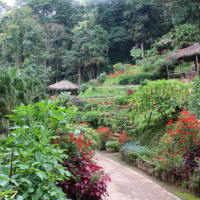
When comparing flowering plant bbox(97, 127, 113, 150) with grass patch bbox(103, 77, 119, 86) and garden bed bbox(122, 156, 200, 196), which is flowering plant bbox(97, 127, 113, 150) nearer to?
garden bed bbox(122, 156, 200, 196)

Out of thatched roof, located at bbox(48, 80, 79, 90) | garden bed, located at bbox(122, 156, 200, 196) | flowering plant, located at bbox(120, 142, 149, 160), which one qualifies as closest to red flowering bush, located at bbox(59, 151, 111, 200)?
garden bed, located at bbox(122, 156, 200, 196)

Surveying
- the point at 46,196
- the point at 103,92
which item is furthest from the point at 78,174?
the point at 103,92

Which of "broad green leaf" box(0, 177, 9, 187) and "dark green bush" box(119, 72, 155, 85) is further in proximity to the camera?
"dark green bush" box(119, 72, 155, 85)

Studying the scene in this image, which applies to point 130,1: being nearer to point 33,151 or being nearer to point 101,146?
point 101,146

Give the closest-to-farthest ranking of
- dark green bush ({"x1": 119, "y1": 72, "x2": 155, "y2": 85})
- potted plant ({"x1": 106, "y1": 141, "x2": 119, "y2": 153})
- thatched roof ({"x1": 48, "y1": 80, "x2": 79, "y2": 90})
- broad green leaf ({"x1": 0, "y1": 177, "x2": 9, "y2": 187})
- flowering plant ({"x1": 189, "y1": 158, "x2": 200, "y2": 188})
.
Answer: broad green leaf ({"x1": 0, "y1": 177, "x2": 9, "y2": 187}) → flowering plant ({"x1": 189, "y1": 158, "x2": 200, "y2": 188}) → potted plant ({"x1": 106, "y1": 141, "x2": 119, "y2": 153}) → dark green bush ({"x1": 119, "y1": 72, "x2": 155, "y2": 85}) → thatched roof ({"x1": 48, "y1": 80, "x2": 79, "y2": 90})

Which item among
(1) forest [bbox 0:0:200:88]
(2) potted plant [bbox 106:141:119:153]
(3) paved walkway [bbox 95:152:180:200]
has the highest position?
(1) forest [bbox 0:0:200:88]

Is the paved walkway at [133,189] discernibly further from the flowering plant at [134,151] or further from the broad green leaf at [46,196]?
the broad green leaf at [46,196]

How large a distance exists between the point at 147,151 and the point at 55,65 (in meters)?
25.4

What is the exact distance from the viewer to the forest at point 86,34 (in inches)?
876

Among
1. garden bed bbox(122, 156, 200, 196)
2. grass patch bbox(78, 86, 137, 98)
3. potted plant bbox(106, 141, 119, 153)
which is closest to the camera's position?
garden bed bbox(122, 156, 200, 196)

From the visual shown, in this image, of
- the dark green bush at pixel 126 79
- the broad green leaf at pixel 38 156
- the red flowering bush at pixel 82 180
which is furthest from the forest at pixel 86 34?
the broad green leaf at pixel 38 156

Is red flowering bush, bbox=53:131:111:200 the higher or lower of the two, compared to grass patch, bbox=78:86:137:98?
lower

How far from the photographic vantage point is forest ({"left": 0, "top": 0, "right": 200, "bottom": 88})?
22.2 meters

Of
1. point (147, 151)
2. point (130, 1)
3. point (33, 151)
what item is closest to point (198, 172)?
point (147, 151)
